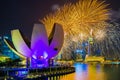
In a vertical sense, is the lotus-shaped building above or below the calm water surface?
above

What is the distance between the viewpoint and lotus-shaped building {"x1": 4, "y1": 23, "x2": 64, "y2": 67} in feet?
116

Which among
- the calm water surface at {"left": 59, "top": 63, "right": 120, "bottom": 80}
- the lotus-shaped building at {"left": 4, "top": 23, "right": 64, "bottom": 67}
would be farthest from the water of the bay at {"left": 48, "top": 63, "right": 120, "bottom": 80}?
the lotus-shaped building at {"left": 4, "top": 23, "right": 64, "bottom": 67}

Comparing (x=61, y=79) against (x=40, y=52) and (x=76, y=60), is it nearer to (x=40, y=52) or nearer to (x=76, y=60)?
(x=40, y=52)

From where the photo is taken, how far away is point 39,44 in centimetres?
3569

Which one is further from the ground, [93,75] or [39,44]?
[39,44]

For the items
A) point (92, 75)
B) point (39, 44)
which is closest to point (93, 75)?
point (92, 75)

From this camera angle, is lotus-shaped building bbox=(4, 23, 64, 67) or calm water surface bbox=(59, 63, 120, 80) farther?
lotus-shaped building bbox=(4, 23, 64, 67)

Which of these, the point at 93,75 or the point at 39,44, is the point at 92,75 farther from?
the point at 39,44

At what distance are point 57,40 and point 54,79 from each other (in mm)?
9047

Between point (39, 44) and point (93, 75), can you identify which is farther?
point (39, 44)

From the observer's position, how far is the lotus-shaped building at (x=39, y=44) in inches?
1393

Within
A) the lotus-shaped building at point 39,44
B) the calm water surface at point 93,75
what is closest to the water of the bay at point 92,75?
the calm water surface at point 93,75

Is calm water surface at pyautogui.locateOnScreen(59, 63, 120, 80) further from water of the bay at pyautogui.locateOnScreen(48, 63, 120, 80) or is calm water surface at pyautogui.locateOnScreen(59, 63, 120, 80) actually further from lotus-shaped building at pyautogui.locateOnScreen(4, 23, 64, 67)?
lotus-shaped building at pyautogui.locateOnScreen(4, 23, 64, 67)

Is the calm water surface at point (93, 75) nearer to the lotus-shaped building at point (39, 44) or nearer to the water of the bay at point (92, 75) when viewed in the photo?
the water of the bay at point (92, 75)
